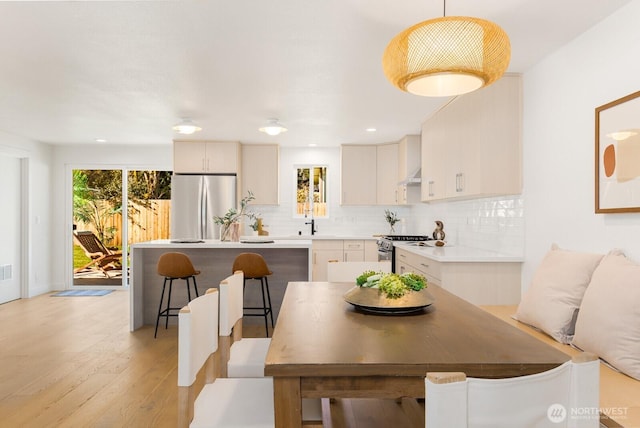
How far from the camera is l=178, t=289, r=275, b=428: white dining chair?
4.85 ft

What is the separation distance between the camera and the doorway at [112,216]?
733 cm

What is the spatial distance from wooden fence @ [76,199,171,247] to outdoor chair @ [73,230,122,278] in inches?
4.5

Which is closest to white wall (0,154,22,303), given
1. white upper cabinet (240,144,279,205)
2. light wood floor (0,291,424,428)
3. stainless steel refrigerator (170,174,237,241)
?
light wood floor (0,291,424,428)

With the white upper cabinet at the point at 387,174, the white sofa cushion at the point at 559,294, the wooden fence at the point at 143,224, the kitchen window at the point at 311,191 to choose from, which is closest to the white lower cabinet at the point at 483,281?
the white sofa cushion at the point at 559,294

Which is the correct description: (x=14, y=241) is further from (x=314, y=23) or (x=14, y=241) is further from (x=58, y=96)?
(x=314, y=23)

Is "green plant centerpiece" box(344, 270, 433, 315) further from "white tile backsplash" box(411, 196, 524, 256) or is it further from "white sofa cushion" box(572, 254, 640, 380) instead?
"white tile backsplash" box(411, 196, 524, 256)

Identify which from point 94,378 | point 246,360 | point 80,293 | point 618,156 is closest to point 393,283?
point 246,360

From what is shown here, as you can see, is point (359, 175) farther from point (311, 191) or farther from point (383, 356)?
point (383, 356)

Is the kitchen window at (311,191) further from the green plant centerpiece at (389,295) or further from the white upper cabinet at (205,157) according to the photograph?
the green plant centerpiece at (389,295)

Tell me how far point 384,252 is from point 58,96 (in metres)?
4.15

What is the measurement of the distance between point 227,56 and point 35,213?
17.7 feet

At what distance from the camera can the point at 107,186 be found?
24.2 feet

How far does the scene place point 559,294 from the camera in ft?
7.82

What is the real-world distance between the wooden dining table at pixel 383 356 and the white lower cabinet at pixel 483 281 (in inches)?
72.9
